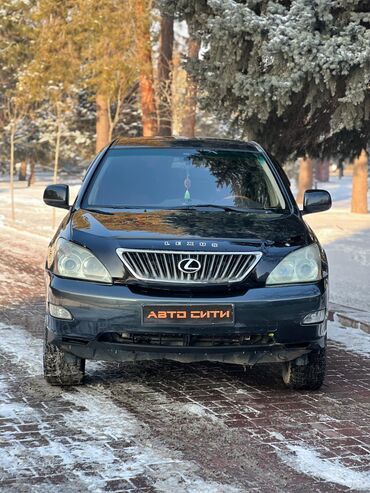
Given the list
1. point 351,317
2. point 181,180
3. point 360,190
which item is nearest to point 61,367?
point 181,180

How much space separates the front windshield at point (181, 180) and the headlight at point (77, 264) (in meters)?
0.86

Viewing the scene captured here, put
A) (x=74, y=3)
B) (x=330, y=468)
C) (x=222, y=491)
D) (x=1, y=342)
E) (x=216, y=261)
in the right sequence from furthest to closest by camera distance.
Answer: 1. (x=74, y=3)
2. (x=1, y=342)
3. (x=216, y=261)
4. (x=330, y=468)
5. (x=222, y=491)

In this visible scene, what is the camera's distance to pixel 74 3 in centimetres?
2350

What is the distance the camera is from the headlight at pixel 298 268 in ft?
18.7

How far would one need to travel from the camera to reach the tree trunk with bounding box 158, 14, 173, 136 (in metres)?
23.3

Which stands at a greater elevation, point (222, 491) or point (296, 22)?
point (296, 22)

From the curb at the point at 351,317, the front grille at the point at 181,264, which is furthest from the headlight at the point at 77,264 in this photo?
the curb at the point at 351,317

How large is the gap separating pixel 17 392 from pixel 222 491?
2.25 m

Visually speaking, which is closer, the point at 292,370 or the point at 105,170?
the point at 292,370

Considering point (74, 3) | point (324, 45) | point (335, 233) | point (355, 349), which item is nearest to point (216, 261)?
point (355, 349)

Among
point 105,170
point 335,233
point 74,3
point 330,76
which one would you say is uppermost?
point 74,3

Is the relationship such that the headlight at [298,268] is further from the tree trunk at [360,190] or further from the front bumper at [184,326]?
the tree trunk at [360,190]

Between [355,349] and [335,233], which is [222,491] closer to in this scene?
[355,349]

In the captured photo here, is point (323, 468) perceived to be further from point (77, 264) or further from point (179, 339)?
point (77, 264)
